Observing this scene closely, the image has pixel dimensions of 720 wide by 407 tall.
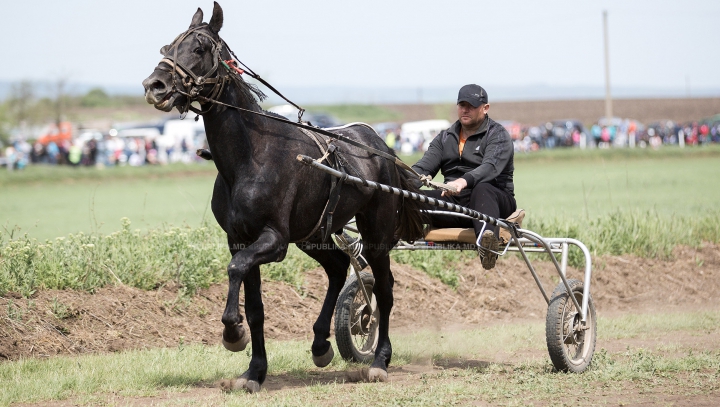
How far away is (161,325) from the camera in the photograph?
848cm

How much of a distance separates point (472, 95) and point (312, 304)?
10.8 feet

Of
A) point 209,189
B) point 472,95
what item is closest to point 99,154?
point 209,189

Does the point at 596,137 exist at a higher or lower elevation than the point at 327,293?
lower

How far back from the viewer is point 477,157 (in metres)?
Result: 7.67

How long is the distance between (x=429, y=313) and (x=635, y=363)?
3.26 metres

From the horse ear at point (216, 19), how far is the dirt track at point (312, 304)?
321 centimetres

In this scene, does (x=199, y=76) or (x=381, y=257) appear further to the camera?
(x=381, y=257)

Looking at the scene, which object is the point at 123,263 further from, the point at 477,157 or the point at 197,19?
the point at 477,157

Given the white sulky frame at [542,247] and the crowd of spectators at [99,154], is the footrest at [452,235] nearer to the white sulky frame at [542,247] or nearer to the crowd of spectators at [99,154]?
the white sulky frame at [542,247]

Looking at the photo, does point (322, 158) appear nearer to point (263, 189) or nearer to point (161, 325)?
point (263, 189)

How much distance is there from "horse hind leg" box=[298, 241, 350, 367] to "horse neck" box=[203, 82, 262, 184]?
4.18ft

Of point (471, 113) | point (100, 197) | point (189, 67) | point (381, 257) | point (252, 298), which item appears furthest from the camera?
point (100, 197)

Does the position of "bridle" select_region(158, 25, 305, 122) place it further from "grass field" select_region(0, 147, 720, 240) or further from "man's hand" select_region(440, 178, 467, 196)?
"grass field" select_region(0, 147, 720, 240)

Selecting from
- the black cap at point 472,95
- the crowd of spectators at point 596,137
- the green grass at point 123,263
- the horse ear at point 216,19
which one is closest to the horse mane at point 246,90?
the horse ear at point 216,19
